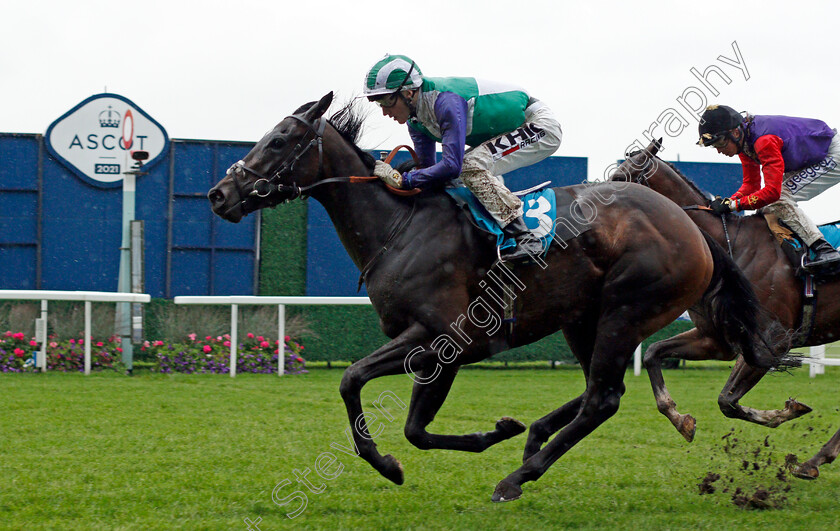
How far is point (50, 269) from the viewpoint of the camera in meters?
11.1

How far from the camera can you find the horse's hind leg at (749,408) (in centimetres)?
478

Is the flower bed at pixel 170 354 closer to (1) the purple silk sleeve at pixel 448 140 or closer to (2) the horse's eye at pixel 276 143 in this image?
(2) the horse's eye at pixel 276 143

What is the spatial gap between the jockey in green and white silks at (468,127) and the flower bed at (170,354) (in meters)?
6.40

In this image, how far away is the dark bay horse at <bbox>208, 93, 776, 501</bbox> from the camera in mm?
3648

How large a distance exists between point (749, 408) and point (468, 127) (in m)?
2.36

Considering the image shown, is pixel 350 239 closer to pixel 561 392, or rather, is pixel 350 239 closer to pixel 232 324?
pixel 561 392

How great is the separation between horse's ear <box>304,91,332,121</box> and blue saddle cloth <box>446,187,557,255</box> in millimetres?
654

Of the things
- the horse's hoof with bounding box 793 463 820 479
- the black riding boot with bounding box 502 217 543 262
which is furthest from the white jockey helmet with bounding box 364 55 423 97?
the horse's hoof with bounding box 793 463 820 479

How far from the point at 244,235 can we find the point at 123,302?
2028mm

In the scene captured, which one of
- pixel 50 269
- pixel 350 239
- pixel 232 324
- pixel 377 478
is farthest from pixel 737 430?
pixel 50 269

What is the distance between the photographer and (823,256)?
15.3ft

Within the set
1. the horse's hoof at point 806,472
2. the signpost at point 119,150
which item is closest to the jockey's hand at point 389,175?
the horse's hoof at point 806,472

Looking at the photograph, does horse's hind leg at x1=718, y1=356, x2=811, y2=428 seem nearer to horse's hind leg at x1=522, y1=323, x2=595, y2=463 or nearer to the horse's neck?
horse's hind leg at x1=522, y1=323, x2=595, y2=463

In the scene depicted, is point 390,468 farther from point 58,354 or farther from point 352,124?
point 58,354
